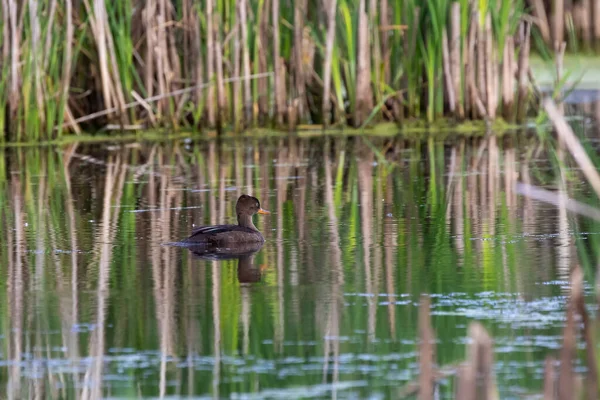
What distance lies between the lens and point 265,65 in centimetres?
1321

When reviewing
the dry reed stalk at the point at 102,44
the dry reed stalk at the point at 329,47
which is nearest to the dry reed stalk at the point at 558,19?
the dry reed stalk at the point at 329,47

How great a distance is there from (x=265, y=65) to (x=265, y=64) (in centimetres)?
1

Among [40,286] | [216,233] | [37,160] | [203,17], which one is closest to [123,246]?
[216,233]

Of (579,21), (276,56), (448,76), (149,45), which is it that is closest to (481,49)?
(448,76)

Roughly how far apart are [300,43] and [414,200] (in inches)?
167

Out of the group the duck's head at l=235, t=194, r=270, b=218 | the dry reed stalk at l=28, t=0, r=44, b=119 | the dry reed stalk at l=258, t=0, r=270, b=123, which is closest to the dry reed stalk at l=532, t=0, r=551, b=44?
the dry reed stalk at l=258, t=0, r=270, b=123

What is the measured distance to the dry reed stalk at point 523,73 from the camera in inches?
521

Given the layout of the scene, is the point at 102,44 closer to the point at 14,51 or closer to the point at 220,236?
the point at 14,51

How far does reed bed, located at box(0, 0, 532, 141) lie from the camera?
12766mm

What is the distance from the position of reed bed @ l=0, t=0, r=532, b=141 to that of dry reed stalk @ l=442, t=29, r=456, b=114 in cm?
1

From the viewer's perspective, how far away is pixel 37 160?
39.4 ft

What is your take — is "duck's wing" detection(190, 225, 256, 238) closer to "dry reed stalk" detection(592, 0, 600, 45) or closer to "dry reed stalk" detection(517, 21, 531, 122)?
"dry reed stalk" detection(517, 21, 531, 122)

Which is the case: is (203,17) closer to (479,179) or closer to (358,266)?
(479,179)

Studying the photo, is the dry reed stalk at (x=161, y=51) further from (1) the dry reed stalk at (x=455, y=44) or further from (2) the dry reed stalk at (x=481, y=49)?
(2) the dry reed stalk at (x=481, y=49)
